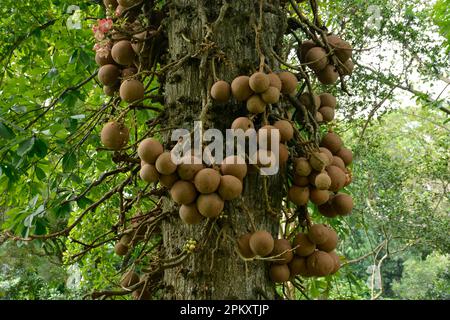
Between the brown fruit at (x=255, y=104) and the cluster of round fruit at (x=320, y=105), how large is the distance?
26cm

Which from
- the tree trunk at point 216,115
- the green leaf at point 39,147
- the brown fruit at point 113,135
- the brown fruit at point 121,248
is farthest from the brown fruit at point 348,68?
the green leaf at point 39,147

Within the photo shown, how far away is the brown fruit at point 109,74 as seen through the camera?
136 centimetres

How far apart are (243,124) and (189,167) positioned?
164 mm

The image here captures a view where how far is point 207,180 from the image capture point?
39.6 inches

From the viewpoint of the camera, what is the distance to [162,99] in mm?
1315

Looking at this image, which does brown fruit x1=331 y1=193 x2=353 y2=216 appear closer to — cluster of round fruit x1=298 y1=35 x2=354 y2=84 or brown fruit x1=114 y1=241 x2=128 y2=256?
cluster of round fruit x1=298 y1=35 x2=354 y2=84

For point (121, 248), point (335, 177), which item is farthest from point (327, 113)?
point (121, 248)

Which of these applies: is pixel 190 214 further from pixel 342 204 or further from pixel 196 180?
pixel 342 204

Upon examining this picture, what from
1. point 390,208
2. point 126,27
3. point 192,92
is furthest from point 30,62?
point 390,208

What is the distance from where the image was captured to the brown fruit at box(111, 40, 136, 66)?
1.31 metres

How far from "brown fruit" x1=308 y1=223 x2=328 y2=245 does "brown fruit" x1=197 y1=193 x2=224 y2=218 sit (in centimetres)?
27

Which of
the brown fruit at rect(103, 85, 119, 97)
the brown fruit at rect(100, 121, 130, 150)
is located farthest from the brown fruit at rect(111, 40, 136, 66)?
the brown fruit at rect(100, 121, 130, 150)

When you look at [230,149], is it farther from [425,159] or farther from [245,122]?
[425,159]

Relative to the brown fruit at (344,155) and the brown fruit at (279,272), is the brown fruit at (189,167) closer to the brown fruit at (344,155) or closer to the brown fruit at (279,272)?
the brown fruit at (279,272)
